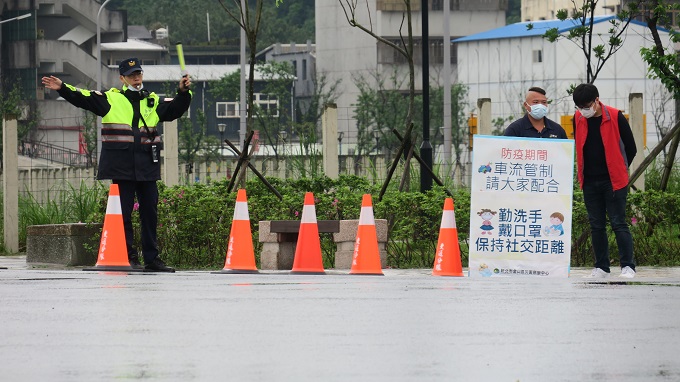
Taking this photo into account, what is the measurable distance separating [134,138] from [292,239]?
8.18 feet

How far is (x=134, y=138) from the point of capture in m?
14.6

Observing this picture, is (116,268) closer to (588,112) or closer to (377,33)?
(588,112)

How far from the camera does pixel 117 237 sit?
575 inches

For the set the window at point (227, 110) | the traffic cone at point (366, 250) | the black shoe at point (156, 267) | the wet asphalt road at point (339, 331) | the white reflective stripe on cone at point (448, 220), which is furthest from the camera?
the window at point (227, 110)

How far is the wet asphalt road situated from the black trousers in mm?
2110

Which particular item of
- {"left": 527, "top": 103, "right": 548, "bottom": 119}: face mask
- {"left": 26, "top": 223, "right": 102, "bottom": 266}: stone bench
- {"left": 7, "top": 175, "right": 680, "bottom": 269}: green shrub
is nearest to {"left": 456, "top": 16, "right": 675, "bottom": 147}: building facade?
{"left": 7, "top": 175, "right": 680, "bottom": 269}: green shrub

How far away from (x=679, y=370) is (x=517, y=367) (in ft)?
2.57

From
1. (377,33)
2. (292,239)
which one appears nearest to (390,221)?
(292,239)

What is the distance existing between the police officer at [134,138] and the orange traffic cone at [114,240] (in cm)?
16

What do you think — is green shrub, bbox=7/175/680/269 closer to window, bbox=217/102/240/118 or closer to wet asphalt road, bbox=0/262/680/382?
wet asphalt road, bbox=0/262/680/382

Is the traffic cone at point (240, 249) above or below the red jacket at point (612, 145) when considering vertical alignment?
below

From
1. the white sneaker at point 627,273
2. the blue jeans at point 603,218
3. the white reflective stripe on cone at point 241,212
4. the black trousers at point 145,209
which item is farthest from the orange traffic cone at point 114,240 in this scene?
the white sneaker at point 627,273

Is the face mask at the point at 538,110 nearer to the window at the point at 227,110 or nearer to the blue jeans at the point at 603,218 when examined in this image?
the blue jeans at the point at 603,218

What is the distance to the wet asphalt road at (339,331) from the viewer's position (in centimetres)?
732
